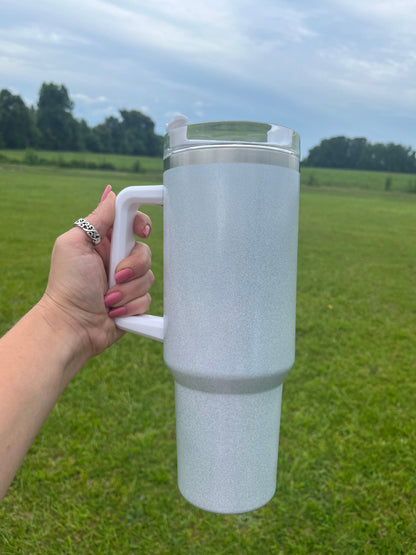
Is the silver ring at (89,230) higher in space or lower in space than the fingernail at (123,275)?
higher

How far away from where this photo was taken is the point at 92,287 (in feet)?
4.79

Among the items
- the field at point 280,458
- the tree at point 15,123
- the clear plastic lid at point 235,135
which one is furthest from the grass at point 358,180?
the tree at point 15,123

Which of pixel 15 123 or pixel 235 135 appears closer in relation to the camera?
pixel 235 135

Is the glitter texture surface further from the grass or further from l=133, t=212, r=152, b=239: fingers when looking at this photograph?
the grass

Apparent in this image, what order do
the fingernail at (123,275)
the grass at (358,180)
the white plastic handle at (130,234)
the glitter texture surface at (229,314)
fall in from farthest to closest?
the grass at (358,180), the fingernail at (123,275), the white plastic handle at (130,234), the glitter texture surface at (229,314)

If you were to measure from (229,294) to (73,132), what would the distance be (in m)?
42.4

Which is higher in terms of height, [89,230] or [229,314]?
[89,230]

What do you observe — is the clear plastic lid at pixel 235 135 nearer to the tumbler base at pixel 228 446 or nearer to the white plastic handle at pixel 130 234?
the white plastic handle at pixel 130 234

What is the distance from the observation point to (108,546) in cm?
238

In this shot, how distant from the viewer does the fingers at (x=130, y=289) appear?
1228mm

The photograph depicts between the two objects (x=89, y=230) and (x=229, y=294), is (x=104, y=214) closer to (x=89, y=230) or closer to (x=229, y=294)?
(x=89, y=230)

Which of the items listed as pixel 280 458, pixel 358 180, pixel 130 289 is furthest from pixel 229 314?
pixel 358 180

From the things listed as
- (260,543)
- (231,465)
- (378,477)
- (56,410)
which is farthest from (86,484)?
(231,465)

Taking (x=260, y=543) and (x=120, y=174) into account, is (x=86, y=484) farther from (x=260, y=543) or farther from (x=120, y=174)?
(x=120, y=174)
